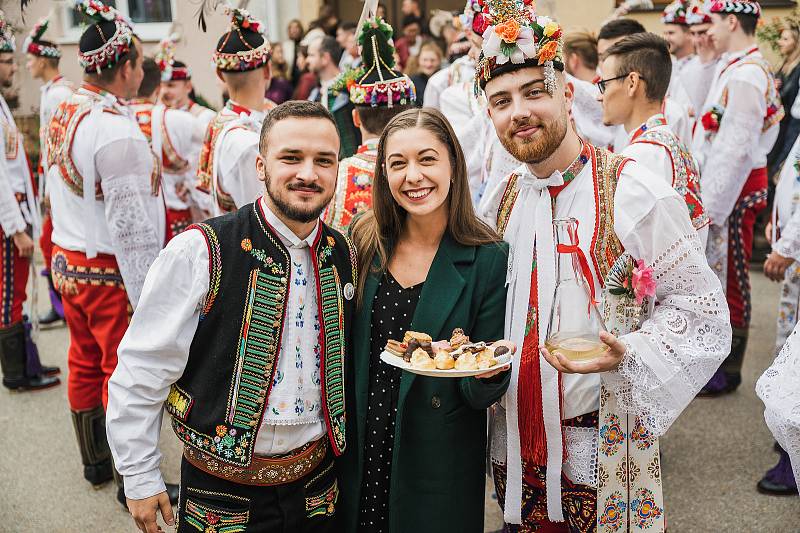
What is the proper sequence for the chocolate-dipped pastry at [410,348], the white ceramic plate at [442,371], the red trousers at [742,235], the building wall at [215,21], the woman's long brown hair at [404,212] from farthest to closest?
1. the red trousers at [742,235]
2. the building wall at [215,21]
3. the woman's long brown hair at [404,212]
4. the chocolate-dipped pastry at [410,348]
5. the white ceramic plate at [442,371]

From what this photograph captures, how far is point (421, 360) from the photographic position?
1978mm

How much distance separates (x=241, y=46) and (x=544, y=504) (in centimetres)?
297

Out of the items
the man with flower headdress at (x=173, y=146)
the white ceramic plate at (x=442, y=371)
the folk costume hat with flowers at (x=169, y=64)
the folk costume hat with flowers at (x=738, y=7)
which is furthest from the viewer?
the folk costume hat with flowers at (x=169, y=64)

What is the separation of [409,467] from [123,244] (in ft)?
6.85

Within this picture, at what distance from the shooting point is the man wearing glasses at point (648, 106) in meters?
3.54

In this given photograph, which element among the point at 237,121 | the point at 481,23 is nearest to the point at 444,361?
the point at 481,23

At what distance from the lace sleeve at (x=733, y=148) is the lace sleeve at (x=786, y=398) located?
9.16ft

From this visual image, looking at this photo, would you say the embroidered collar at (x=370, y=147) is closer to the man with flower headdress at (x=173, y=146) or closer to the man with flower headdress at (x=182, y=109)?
the man with flower headdress at (x=182, y=109)

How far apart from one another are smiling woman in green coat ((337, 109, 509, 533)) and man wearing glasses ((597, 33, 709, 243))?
59.1 inches

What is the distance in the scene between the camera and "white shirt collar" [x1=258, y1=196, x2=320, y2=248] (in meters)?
2.20

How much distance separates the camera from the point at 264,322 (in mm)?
2129

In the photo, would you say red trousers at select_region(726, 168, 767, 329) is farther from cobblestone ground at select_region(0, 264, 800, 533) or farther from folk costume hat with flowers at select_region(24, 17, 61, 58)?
folk costume hat with flowers at select_region(24, 17, 61, 58)

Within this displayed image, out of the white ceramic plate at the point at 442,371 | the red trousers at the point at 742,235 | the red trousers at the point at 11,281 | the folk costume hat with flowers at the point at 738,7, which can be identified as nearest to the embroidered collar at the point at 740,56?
the folk costume hat with flowers at the point at 738,7

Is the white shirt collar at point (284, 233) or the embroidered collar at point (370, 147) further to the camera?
the embroidered collar at point (370, 147)
